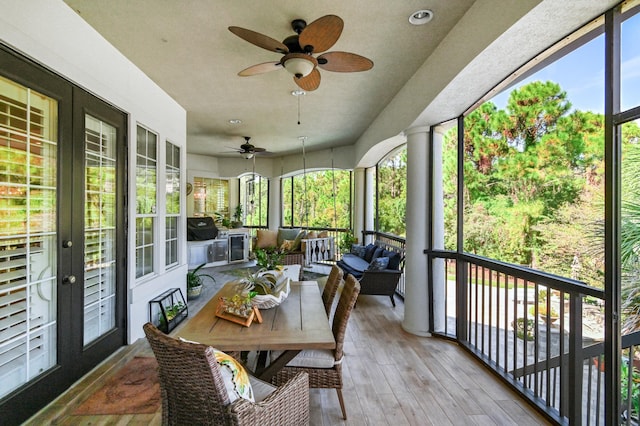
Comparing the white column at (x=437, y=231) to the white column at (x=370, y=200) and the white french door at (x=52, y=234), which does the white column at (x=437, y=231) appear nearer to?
the white column at (x=370, y=200)

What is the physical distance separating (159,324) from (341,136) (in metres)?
4.66

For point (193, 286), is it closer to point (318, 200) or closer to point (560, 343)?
point (318, 200)

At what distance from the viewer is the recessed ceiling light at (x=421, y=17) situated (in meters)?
2.34

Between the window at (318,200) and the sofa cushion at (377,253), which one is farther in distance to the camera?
the window at (318,200)

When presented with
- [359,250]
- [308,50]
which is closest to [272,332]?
[308,50]

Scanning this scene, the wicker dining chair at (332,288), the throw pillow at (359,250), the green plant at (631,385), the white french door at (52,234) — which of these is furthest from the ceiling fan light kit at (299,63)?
the throw pillow at (359,250)

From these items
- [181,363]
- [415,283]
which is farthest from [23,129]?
[415,283]

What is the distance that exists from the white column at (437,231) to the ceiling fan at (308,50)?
66.8 inches

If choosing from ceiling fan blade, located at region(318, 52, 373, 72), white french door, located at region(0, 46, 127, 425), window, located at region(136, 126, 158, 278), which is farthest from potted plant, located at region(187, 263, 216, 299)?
ceiling fan blade, located at region(318, 52, 373, 72)

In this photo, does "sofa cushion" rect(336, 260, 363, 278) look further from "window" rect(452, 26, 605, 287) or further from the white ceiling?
the white ceiling

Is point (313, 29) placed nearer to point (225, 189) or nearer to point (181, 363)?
point (181, 363)

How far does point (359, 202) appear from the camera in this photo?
7.15 meters

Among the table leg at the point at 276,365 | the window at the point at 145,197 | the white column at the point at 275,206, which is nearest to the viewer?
the table leg at the point at 276,365

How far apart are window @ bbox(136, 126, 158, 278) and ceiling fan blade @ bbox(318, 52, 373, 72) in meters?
2.39
